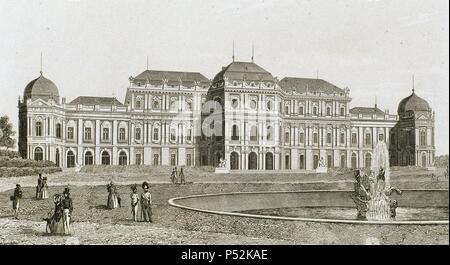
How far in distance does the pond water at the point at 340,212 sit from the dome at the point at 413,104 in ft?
14.3

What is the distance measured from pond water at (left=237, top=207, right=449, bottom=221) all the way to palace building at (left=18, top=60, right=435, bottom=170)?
13373mm

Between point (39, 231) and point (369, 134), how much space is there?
2637 centimetres

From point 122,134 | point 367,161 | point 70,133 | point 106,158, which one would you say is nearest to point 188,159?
point 122,134

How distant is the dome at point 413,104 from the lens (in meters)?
20.0

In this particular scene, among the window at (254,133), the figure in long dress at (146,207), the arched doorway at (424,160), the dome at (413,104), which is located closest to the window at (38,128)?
the window at (254,133)

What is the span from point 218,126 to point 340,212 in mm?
19235

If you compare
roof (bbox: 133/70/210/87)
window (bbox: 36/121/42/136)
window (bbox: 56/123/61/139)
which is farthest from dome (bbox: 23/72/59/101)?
window (bbox: 56/123/61/139)

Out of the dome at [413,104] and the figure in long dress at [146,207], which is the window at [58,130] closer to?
the figure in long dress at [146,207]

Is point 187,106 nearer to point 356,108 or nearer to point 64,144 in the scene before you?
point 64,144

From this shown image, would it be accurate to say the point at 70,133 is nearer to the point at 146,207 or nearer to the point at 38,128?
the point at 38,128

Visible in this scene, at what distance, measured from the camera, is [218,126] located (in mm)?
39906

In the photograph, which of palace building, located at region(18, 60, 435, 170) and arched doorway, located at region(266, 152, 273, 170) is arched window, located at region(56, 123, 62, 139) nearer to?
palace building, located at region(18, 60, 435, 170)

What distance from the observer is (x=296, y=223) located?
569 inches
